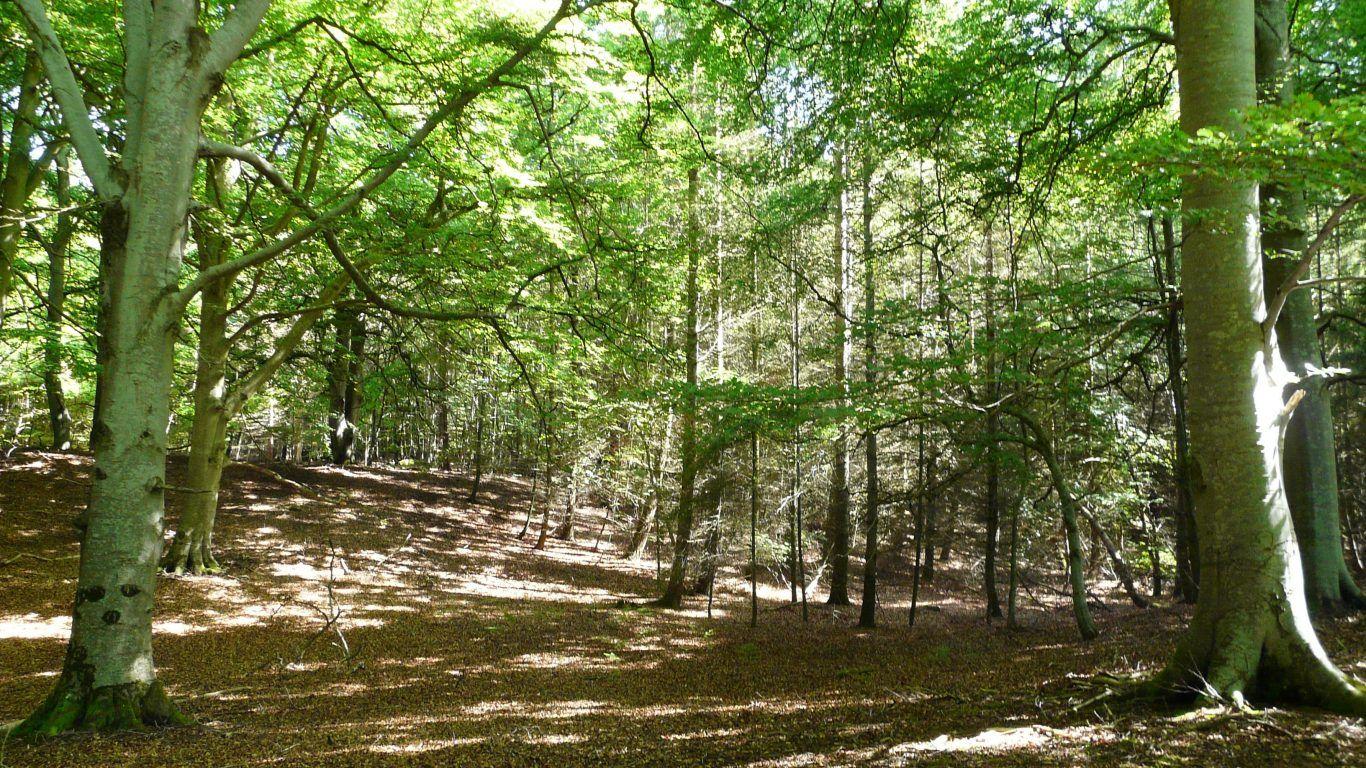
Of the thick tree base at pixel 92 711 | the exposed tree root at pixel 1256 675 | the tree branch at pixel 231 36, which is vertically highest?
the tree branch at pixel 231 36

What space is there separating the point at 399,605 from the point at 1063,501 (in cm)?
1168

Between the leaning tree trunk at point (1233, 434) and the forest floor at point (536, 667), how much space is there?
16.9 inches

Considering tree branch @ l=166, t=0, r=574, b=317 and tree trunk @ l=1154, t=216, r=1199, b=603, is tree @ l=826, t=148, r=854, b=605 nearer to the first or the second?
tree trunk @ l=1154, t=216, r=1199, b=603

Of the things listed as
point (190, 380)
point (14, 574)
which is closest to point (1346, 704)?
point (14, 574)

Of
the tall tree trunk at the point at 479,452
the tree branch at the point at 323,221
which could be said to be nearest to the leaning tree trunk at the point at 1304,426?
the tree branch at the point at 323,221

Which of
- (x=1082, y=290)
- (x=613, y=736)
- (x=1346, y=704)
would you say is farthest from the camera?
(x=1082, y=290)

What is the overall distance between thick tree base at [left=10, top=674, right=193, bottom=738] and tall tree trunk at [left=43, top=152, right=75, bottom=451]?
3961 mm

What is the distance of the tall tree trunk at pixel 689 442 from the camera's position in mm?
13055

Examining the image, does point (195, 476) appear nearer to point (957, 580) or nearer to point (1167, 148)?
point (1167, 148)

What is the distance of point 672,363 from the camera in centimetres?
910

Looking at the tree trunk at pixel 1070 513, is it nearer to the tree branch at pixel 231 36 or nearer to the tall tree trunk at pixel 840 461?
the tall tree trunk at pixel 840 461

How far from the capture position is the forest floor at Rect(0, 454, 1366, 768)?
4238mm

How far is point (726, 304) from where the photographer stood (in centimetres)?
1791

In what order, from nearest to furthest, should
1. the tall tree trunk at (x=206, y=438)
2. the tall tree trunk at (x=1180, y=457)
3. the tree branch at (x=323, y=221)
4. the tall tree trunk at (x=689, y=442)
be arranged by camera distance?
1. the tree branch at (x=323, y=221)
2. the tall tree trunk at (x=1180, y=457)
3. the tall tree trunk at (x=206, y=438)
4. the tall tree trunk at (x=689, y=442)
